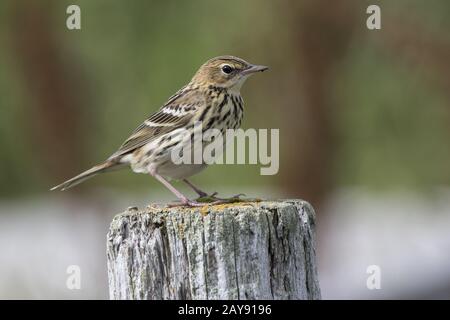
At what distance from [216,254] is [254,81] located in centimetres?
732

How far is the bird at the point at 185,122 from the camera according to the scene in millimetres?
7570

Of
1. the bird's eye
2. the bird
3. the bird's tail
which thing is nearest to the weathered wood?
the bird

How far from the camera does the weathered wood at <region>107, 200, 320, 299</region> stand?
16.7ft

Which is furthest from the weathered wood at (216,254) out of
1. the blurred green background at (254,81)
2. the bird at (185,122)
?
the blurred green background at (254,81)

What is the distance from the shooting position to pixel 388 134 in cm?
1237

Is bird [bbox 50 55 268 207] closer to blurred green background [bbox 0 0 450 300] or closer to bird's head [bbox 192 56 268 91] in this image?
bird's head [bbox 192 56 268 91]

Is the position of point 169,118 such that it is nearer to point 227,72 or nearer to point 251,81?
point 227,72

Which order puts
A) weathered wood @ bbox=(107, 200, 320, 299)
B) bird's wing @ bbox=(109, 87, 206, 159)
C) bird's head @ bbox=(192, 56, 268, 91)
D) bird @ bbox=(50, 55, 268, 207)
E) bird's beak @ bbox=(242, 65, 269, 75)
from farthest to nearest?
1. bird's head @ bbox=(192, 56, 268, 91)
2. bird's beak @ bbox=(242, 65, 269, 75)
3. bird's wing @ bbox=(109, 87, 206, 159)
4. bird @ bbox=(50, 55, 268, 207)
5. weathered wood @ bbox=(107, 200, 320, 299)

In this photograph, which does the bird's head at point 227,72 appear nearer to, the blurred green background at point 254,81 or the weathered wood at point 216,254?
the weathered wood at point 216,254

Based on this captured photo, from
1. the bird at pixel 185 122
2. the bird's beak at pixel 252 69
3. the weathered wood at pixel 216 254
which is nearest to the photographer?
the weathered wood at pixel 216 254

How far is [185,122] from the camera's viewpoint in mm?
7637

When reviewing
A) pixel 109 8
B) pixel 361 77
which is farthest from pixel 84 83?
pixel 361 77

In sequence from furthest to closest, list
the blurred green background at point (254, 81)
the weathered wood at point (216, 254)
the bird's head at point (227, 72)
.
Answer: the blurred green background at point (254, 81) < the bird's head at point (227, 72) < the weathered wood at point (216, 254)

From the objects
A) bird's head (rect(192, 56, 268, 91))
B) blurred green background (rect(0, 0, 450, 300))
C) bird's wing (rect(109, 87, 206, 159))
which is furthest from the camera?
blurred green background (rect(0, 0, 450, 300))
